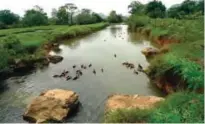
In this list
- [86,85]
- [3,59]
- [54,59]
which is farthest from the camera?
[54,59]

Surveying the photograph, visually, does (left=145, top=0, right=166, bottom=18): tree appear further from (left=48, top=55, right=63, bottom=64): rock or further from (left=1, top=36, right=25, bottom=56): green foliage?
(left=1, top=36, right=25, bottom=56): green foliage

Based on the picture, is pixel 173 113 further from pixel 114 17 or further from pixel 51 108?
pixel 114 17

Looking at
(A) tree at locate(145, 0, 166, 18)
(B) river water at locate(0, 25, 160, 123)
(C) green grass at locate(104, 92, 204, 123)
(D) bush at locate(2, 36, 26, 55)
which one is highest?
(A) tree at locate(145, 0, 166, 18)

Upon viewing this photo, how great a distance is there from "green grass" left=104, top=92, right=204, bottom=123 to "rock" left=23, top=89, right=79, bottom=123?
16.4 ft

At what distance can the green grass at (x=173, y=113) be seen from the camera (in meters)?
7.25

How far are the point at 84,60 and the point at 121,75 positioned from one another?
6992 mm

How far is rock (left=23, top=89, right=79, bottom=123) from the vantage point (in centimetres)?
1305

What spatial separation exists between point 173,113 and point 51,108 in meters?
7.46

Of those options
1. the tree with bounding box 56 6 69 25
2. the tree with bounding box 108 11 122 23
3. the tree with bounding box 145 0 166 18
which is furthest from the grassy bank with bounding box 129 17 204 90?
the tree with bounding box 108 11 122 23

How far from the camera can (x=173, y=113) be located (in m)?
7.55

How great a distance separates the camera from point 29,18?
61.5 m

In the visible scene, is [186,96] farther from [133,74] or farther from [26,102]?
[133,74]

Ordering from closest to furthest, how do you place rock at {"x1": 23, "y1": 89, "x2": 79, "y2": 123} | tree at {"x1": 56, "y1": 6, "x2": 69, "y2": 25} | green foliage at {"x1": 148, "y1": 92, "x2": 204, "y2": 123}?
green foliage at {"x1": 148, "y1": 92, "x2": 204, "y2": 123} → rock at {"x1": 23, "y1": 89, "x2": 79, "y2": 123} → tree at {"x1": 56, "y1": 6, "x2": 69, "y2": 25}

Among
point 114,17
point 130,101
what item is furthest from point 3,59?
point 114,17
